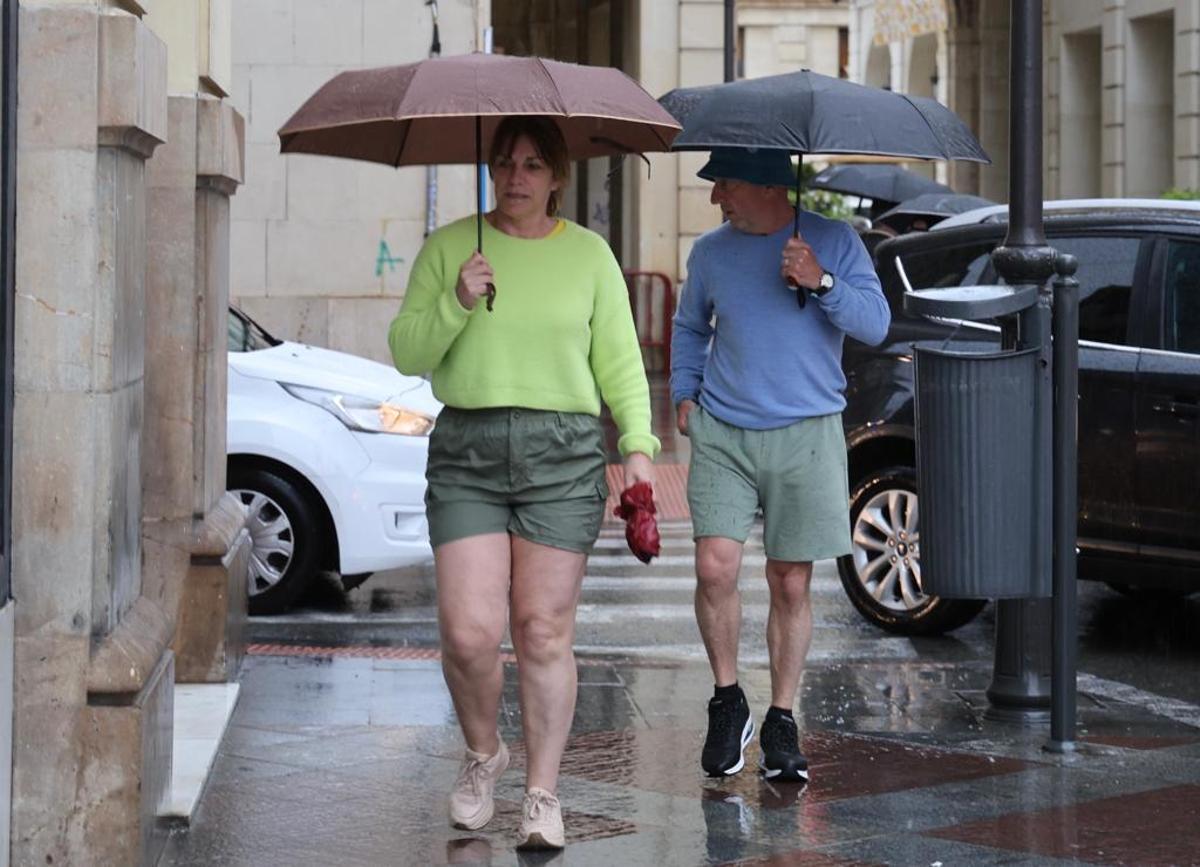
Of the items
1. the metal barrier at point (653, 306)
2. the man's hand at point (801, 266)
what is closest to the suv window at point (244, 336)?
the man's hand at point (801, 266)

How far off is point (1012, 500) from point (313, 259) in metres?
14.5

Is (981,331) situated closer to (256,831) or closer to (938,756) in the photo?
(938,756)

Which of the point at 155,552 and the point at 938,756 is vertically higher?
the point at 155,552

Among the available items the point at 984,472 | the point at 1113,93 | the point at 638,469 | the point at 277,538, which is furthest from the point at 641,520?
the point at 1113,93

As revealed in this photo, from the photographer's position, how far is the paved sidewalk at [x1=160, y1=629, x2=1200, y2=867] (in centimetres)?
600

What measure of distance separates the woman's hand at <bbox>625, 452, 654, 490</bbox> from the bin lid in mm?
1855

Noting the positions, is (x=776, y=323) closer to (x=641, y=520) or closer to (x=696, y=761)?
(x=641, y=520)

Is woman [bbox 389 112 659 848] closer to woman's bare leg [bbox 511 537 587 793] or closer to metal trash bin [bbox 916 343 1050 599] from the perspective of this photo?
woman's bare leg [bbox 511 537 587 793]

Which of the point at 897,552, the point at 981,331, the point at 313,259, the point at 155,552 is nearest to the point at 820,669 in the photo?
the point at 897,552

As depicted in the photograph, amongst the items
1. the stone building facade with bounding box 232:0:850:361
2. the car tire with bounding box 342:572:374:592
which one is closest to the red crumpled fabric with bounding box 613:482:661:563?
the car tire with bounding box 342:572:374:592

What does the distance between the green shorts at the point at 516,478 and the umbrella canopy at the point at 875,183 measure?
14696mm

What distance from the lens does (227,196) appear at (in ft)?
27.4

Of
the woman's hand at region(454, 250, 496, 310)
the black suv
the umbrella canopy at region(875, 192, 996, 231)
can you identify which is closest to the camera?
the woman's hand at region(454, 250, 496, 310)

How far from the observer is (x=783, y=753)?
6805 millimetres
